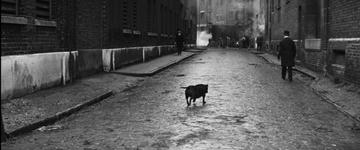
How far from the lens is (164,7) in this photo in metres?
29.6

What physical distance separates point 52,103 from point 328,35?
10.0 meters

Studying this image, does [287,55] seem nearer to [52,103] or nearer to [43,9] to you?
[43,9]

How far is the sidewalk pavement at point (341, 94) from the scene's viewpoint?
27.2 ft

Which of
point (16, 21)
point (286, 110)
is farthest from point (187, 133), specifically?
point (16, 21)

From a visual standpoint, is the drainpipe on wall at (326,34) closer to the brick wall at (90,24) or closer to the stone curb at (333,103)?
the stone curb at (333,103)

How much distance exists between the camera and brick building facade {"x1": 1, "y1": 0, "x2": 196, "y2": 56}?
8992mm

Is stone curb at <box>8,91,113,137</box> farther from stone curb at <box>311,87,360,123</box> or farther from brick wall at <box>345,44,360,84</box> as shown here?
brick wall at <box>345,44,360,84</box>

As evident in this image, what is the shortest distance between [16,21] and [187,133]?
477cm

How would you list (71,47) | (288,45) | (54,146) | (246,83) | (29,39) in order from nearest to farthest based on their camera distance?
(54,146), (29,39), (71,47), (246,83), (288,45)

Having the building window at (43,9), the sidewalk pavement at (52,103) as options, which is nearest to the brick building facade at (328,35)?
the sidewalk pavement at (52,103)

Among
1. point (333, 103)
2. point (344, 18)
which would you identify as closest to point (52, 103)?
point (333, 103)

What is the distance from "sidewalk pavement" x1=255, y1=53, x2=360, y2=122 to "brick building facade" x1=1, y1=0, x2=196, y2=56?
6.58 m

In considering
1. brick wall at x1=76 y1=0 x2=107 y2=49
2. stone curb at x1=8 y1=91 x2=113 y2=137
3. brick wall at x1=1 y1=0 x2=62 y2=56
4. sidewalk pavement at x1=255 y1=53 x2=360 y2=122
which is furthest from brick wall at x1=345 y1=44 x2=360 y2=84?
brick wall at x1=76 y1=0 x2=107 y2=49

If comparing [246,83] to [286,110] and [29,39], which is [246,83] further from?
[29,39]
